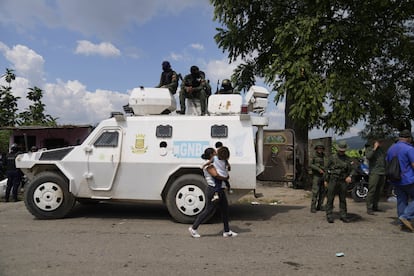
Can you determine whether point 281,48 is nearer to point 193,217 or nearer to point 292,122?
point 292,122

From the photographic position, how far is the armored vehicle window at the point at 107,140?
7.84 meters

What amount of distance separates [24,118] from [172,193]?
731 inches

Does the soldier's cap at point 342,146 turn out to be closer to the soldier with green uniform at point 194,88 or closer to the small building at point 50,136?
the soldier with green uniform at point 194,88

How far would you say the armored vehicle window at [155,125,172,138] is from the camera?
25.4 feet

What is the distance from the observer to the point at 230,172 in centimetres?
752

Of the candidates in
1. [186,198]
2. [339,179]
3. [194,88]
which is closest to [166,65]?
[194,88]

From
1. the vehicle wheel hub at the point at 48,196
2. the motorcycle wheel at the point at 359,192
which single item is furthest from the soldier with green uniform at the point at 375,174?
the vehicle wheel hub at the point at 48,196

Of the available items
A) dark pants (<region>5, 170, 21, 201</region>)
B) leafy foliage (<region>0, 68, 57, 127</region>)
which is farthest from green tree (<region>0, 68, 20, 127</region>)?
dark pants (<region>5, 170, 21, 201</region>)

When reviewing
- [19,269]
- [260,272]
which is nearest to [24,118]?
[19,269]

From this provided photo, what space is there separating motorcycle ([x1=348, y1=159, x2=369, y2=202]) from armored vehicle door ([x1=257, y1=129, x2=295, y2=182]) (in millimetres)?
3391

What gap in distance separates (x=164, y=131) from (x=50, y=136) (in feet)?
34.9

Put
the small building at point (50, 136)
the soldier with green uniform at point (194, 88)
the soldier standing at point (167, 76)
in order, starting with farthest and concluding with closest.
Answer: the small building at point (50, 136)
the soldier standing at point (167, 76)
the soldier with green uniform at point (194, 88)

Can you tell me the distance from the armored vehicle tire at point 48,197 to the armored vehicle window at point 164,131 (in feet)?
7.19

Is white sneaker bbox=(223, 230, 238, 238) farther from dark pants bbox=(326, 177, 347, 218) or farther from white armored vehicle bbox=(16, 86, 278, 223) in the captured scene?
dark pants bbox=(326, 177, 347, 218)
